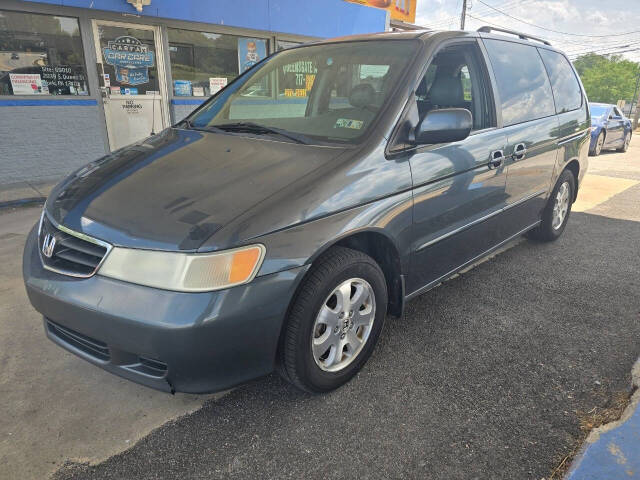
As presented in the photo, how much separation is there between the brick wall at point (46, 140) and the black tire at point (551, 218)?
6.35m

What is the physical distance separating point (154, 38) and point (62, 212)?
637cm

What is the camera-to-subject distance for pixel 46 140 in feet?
22.0

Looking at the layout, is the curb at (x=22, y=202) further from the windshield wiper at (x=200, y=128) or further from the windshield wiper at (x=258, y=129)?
the windshield wiper at (x=258, y=129)

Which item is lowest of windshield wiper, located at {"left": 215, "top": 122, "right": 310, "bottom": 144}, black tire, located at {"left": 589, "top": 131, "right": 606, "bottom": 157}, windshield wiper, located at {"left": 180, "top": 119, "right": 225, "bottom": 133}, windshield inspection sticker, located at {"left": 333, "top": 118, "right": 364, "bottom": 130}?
black tire, located at {"left": 589, "top": 131, "right": 606, "bottom": 157}

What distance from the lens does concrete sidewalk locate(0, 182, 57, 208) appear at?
5922 millimetres

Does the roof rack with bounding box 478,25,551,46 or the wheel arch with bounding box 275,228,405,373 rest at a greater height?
the roof rack with bounding box 478,25,551,46

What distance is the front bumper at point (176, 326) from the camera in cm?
180

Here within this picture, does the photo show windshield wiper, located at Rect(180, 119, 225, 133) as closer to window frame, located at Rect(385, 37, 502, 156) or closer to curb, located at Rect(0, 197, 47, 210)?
window frame, located at Rect(385, 37, 502, 156)

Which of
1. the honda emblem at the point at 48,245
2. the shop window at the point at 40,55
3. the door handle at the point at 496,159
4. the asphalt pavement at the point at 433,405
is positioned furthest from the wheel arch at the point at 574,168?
the shop window at the point at 40,55

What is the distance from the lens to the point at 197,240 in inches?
73.0

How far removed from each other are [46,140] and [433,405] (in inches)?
265

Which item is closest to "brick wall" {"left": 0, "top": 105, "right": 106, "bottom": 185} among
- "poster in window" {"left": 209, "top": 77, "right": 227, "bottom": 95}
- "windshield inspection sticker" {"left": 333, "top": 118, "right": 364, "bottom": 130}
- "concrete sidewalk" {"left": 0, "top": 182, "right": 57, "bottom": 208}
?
"concrete sidewalk" {"left": 0, "top": 182, "right": 57, "bottom": 208}

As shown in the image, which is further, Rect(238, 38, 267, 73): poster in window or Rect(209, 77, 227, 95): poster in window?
Rect(238, 38, 267, 73): poster in window

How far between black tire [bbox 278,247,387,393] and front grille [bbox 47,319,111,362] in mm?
787
